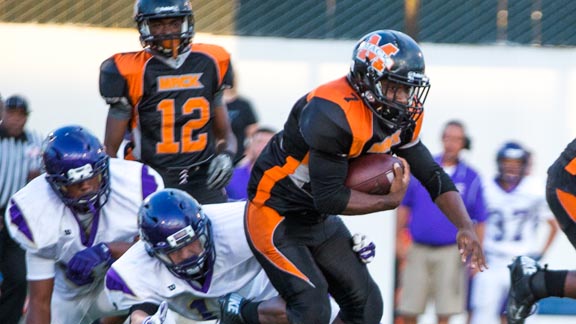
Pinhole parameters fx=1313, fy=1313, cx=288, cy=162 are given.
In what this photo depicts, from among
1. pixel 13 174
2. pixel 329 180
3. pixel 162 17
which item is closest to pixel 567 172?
pixel 329 180

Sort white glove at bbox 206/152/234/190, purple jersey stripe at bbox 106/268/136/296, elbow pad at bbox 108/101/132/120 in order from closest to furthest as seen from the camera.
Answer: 1. purple jersey stripe at bbox 106/268/136/296
2. white glove at bbox 206/152/234/190
3. elbow pad at bbox 108/101/132/120

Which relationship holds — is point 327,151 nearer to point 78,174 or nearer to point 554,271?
point 78,174

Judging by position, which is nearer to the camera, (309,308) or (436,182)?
(309,308)

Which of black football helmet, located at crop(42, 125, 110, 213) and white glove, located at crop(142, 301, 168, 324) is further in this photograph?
black football helmet, located at crop(42, 125, 110, 213)

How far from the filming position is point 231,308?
5422 mm

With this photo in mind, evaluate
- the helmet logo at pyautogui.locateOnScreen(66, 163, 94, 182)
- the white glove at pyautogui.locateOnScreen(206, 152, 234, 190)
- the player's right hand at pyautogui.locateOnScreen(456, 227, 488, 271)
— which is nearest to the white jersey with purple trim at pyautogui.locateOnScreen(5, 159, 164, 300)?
the helmet logo at pyautogui.locateOnScreen(66, 163, 94, 182)

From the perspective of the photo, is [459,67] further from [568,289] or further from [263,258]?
[263,258]

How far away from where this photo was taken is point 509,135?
8.60 meters

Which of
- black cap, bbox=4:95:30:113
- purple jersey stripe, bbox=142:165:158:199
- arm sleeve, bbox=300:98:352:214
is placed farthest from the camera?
black cap, bbox=4:95:30:113

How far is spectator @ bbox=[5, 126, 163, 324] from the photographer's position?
5312 mm

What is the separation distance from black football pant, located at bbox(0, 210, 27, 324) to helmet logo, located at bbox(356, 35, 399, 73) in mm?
2916

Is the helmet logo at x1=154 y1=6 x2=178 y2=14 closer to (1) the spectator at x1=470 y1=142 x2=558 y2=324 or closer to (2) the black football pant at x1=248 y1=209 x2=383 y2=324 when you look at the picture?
(2) the black football pant at x1=248 y1=209 x2=383 y2=324

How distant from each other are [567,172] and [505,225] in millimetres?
2262

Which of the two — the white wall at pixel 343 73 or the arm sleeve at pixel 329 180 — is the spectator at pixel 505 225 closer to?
the white wall at pixel 343 73
